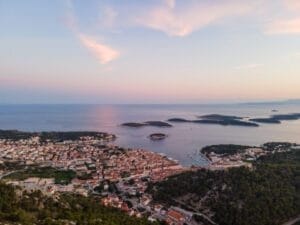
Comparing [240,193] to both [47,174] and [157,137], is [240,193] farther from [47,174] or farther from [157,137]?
[157,137]

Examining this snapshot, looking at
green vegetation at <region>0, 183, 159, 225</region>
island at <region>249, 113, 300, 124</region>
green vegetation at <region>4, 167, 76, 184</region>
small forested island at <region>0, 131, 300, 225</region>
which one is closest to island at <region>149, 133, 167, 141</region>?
small forested island at <region>0, 131, 300, 225</region>

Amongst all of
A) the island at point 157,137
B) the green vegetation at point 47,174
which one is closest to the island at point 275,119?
the island at point 157,137

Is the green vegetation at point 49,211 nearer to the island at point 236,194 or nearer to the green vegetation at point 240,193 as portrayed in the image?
the island at point 236,194

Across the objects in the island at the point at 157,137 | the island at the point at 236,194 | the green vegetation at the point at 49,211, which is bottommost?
the island at the point at 157,137

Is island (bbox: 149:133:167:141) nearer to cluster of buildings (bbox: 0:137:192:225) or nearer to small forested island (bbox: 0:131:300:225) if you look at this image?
cluster of buildings (bbox: 0:137:192:225)

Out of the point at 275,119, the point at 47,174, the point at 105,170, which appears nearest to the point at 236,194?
the point at 105,170

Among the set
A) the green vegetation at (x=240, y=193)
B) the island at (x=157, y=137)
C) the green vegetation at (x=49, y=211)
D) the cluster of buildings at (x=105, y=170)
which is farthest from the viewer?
the island at (x=157, y=137)
